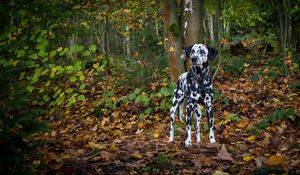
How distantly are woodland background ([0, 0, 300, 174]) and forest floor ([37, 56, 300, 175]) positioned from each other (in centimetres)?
2

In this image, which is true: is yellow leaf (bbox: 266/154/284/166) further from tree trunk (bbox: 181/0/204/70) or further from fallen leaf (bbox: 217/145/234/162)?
tree trunk (bbox: 181/0/204/70)

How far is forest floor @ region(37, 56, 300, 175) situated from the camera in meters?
5.19

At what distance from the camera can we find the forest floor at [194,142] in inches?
204

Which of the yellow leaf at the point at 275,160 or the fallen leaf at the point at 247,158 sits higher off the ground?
the yellow leaf at the point at 275,160

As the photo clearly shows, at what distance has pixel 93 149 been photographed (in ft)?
20.5

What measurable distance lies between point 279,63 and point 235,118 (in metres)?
5.63

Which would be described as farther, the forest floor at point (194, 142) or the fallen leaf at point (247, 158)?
the fallen leaf at point (247, 158)

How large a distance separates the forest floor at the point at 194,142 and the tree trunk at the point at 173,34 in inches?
58.8

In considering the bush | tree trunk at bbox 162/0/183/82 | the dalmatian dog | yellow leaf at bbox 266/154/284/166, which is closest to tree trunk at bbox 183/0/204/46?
tree trunk at bbox 162/0/183/82

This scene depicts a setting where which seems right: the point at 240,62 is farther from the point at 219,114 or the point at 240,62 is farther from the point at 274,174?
the point at 274,174

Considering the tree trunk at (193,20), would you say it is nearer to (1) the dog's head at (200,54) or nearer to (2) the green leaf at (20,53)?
(1) the dog's head at (200,54)

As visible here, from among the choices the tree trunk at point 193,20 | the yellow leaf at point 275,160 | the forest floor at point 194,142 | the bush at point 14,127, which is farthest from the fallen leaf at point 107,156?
the tree trunk at point 193,20

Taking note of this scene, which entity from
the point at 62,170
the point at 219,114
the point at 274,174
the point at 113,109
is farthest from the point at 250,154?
the point at 113,109

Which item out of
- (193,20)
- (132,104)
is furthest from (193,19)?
(132,104)
